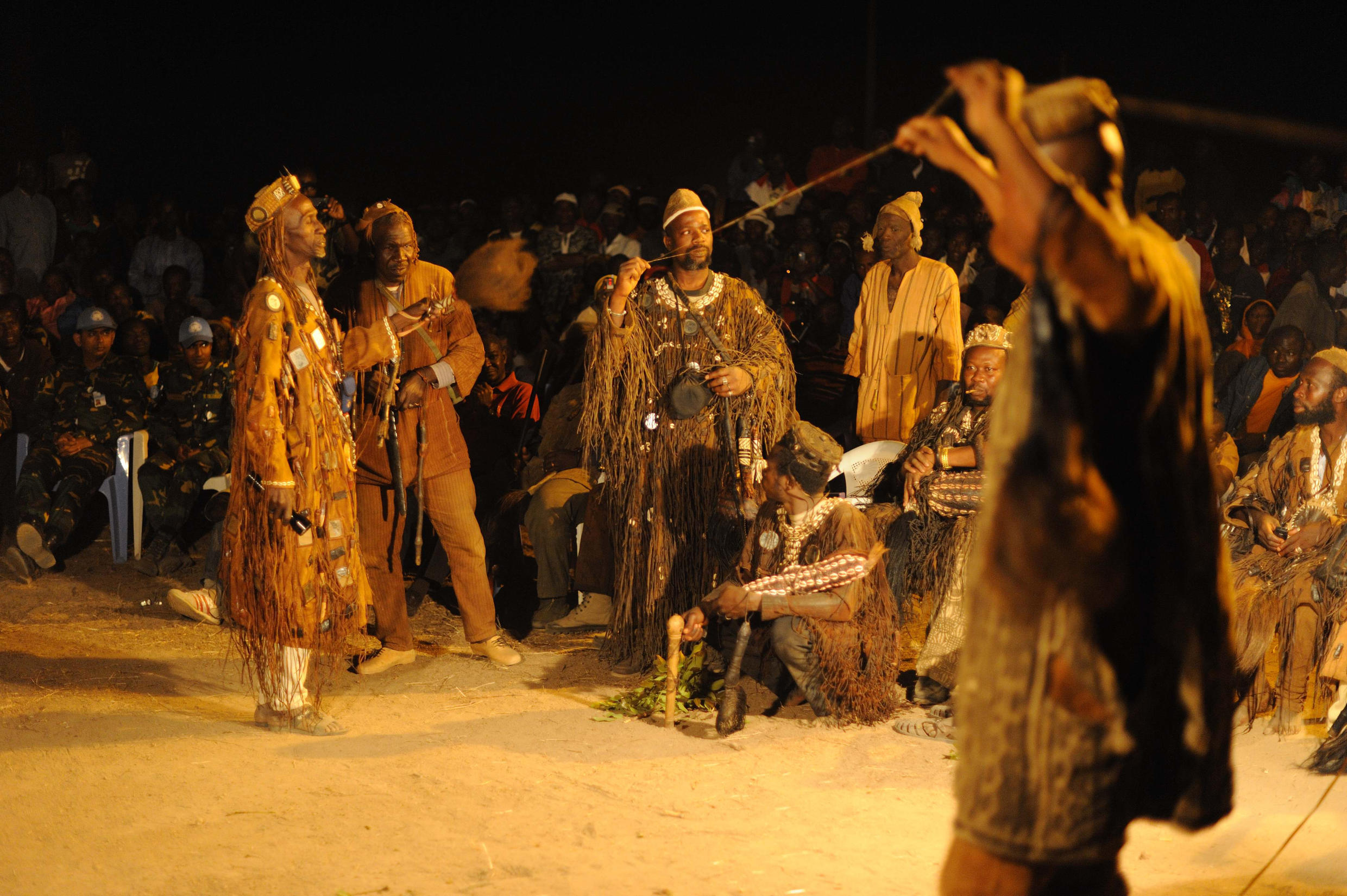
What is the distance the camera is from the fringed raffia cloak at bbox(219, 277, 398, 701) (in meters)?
4.42

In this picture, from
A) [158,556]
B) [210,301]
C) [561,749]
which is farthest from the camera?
[210,301]

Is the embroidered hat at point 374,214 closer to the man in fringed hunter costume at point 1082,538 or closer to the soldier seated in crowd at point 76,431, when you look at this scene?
the soldier seated in crowd at point 76,431

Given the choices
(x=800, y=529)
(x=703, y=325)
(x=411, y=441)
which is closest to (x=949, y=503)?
(x=800, y=529)

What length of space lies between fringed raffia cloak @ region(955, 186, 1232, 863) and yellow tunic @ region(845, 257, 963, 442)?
180 inches

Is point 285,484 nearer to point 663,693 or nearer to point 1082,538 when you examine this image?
point 663,693

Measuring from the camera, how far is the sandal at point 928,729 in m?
4.79

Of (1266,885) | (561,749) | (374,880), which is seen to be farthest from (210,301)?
(1266,885)

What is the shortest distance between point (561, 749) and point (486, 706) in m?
0.64

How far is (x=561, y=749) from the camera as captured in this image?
4.58 m

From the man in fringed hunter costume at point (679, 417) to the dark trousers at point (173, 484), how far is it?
10.7ft

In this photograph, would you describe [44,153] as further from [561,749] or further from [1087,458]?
[1087,458]

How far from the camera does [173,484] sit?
7594mm

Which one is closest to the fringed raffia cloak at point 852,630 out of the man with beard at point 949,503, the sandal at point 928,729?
the sandal at point 928,729

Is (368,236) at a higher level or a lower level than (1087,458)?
higher
